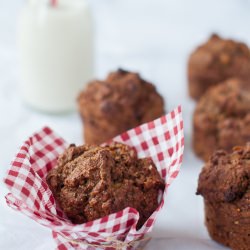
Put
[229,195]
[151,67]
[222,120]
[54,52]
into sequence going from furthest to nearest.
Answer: [151,67]
[54,52]
[222,120]
[229,195]

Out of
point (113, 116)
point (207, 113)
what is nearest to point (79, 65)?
point (113, 116)

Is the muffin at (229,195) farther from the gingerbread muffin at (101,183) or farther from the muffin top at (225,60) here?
the muffin top at (225,60)

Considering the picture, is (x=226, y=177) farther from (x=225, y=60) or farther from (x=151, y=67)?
(x=151, y=67)

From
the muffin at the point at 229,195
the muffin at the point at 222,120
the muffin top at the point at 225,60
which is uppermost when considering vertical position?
the muffin top at the point at 225,60

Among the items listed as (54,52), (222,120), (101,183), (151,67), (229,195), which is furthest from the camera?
(151,67)

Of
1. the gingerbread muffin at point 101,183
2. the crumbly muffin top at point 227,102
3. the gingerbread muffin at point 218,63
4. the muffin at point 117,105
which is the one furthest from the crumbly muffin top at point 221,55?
the gingerbread muffin at point 101,183

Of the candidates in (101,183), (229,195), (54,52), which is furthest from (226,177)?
(54,52)

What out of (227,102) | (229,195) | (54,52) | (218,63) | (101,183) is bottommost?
(229,195)

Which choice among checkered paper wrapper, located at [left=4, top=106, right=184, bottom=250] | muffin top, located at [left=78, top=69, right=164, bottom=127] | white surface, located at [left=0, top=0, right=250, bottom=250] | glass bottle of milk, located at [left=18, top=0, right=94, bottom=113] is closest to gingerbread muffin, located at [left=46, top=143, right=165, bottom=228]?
checkered paper wrapper, located at [left=4, top=106, right=184, bottom=250]

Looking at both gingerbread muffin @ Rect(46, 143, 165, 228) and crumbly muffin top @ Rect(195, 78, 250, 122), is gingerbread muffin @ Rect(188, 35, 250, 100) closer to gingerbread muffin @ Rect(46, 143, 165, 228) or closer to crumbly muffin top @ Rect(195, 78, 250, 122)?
crumbly muffin top @ Rect(195, 78, 250, 122)
